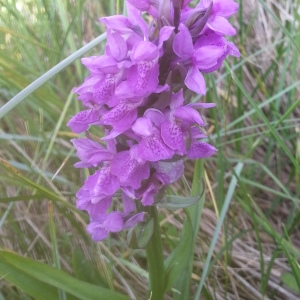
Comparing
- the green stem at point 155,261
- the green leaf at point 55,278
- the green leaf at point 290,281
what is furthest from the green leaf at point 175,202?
the green leaf at point 290,281

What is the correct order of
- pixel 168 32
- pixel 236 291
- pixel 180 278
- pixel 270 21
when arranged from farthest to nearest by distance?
pixel 270 21, pixel 236 291, pixel 180 278, pixel 168 32

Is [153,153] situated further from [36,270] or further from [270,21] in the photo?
[270,21]

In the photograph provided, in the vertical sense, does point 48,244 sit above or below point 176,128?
below

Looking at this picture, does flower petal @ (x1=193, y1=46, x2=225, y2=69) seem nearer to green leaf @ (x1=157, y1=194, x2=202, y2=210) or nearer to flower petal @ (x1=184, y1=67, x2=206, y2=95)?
flower petal @ (x1=184, y1=67, x2=206, y2=95)

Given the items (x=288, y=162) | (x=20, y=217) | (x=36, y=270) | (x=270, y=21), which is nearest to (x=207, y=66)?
(x=36, y=270)

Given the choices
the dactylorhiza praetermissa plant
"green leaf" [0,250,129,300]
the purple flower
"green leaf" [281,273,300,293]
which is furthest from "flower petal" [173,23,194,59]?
A: "green leaf" [281,273,300,293]

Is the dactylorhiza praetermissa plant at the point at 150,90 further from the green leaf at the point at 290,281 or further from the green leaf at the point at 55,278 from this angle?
the green leaf at the point at 290,281

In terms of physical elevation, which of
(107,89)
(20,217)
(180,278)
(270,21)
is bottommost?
(180,278)
